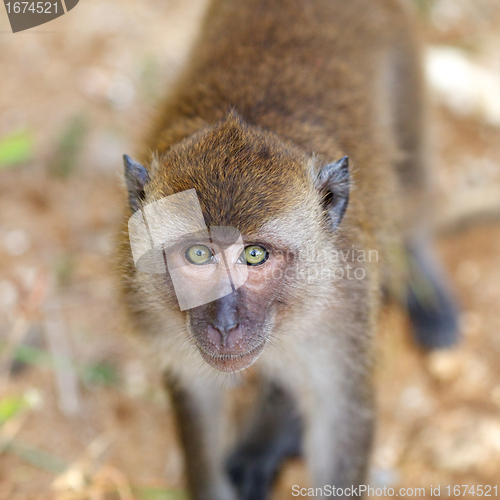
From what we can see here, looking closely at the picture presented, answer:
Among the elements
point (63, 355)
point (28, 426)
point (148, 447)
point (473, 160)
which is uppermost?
point (473, 160)

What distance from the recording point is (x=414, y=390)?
3822 mm

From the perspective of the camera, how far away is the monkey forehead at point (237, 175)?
193 centimetres

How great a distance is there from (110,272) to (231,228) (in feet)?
3.88

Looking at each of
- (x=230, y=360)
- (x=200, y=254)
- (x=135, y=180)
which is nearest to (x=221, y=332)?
(x=230, y=360)

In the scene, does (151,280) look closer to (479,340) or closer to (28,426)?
(28,426)

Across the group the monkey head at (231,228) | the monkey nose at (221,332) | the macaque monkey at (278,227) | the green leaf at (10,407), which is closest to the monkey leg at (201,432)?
the macaque monkey at (278,227)

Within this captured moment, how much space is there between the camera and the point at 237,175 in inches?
77.9

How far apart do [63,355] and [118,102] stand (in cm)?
234

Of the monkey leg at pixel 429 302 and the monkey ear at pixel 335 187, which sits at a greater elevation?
the monkey ear at pixel 335 187

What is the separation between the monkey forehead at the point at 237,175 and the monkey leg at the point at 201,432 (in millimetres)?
1160

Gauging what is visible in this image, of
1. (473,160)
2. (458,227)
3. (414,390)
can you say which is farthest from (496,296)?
(473,160)

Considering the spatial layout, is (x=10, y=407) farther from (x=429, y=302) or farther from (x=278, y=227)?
(x=429, y=302)

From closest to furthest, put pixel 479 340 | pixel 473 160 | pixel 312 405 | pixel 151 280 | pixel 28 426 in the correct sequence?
pixel 151 280 < pixel 312 405 < pixel 28 426 < pixel 479 340 < pixel 473 160

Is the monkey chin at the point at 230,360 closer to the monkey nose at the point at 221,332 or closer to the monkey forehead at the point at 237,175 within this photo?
the monkey nose at the point at 221,332
